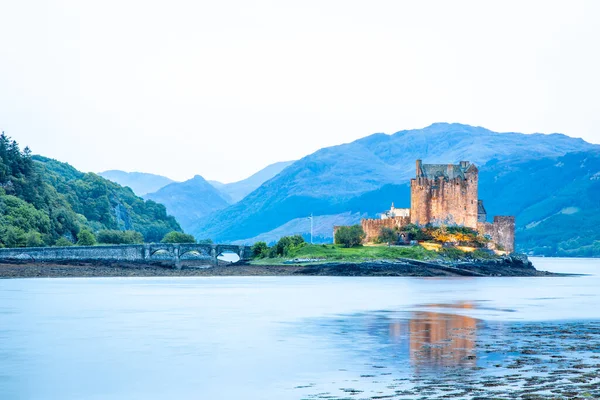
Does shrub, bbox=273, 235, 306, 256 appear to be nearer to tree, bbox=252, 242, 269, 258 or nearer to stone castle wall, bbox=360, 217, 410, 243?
tree, bbox=252, 242, 269, 258

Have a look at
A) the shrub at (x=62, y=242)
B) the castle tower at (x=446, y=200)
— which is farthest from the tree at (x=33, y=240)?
the castle tower at (x=446, y=200)

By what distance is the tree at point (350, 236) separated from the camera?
105188mm

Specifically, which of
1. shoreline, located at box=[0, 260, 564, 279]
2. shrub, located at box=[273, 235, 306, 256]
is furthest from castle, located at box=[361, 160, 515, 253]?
shrub, located at box=[273, 235, 306, 256]

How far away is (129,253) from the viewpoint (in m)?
112

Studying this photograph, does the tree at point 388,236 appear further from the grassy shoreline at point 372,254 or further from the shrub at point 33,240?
the shrub at point 33,240

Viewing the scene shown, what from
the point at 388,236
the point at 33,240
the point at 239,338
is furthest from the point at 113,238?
the point at 239,338

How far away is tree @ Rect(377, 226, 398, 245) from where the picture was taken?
343 ft

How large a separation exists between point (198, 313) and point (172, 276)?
188 feet

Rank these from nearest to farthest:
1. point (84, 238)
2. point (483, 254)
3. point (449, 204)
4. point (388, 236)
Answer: point (483, 254)
point (388, 236)
point (449, 204)
point (84, 238)

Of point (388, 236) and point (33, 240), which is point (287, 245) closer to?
point (388, 236)

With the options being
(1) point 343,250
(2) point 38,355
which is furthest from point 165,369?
(1) point 343,250

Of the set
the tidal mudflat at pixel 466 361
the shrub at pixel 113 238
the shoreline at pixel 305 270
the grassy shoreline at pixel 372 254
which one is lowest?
the tidal mudflat at pixel 466 361

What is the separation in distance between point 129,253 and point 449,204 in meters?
35.5

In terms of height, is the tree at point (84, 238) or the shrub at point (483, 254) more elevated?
the tree at point (84, 238)
